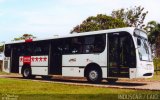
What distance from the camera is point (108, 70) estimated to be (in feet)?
55.3

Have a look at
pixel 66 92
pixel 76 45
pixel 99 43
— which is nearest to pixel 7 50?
pixel 76 45

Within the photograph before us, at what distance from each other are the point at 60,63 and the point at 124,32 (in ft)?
17.6

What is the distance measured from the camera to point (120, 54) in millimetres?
16250

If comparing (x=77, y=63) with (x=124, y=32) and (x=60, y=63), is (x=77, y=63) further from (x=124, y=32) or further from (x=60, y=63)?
(x=124, y=32)

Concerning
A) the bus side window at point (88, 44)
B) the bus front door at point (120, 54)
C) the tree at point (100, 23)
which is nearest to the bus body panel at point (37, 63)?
the bus side window at point (88, 44)

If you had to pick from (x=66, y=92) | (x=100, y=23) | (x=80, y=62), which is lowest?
(x=66, y=92)

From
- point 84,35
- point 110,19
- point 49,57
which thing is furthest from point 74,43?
point 110,19

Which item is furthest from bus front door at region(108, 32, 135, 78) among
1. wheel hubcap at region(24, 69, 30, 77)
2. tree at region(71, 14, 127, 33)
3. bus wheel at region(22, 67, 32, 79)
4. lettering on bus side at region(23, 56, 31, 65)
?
tree at region(71, 14, 127, 33)

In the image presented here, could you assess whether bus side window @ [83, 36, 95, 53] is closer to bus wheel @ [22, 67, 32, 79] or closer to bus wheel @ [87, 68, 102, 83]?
bus wheel @ [87, 68, 102, 83]

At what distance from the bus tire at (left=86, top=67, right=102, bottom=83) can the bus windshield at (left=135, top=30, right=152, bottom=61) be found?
269 cm

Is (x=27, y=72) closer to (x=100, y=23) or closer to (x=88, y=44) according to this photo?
(x=88, y=44)

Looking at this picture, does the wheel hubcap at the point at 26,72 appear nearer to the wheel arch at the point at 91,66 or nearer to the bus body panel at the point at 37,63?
the bus body panel at the point at 37,63

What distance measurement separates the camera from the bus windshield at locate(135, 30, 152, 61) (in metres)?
16.1

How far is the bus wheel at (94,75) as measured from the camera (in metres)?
17.4
